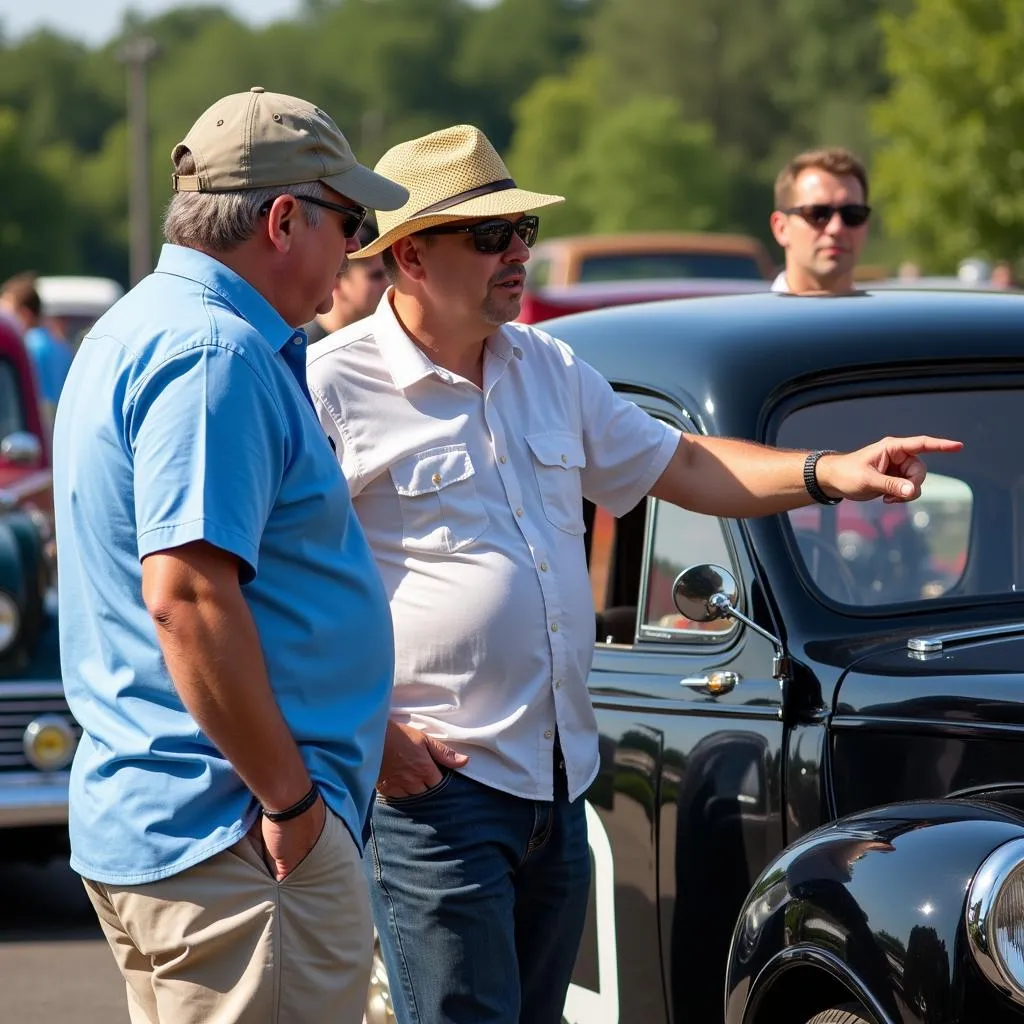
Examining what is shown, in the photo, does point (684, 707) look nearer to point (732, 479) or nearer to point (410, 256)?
point (732, 479)

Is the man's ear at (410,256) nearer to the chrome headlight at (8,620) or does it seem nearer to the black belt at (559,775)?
the black belt at (559,775)

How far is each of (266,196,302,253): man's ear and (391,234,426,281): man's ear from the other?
2.40 ft

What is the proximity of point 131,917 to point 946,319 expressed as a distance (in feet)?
7.15

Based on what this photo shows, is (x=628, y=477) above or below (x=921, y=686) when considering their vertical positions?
above

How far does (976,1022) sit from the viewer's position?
2.90 metres

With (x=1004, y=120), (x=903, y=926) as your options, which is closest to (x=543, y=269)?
(x=903, y=926)

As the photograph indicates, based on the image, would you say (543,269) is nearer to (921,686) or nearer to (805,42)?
(921,686)

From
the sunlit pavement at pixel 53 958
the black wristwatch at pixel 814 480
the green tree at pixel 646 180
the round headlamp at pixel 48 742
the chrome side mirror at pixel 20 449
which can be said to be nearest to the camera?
the black wristwatch at pixel 814 480

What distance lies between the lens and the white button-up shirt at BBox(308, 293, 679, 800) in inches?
135

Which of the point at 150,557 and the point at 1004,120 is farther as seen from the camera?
the point at 1004,120

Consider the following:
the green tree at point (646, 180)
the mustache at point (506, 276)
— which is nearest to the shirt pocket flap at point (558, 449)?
the mustache at point (506, 276)

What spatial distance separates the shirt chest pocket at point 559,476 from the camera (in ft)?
11.7

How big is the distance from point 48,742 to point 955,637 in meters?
4.29

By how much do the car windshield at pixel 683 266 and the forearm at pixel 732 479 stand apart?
41.5 ft
